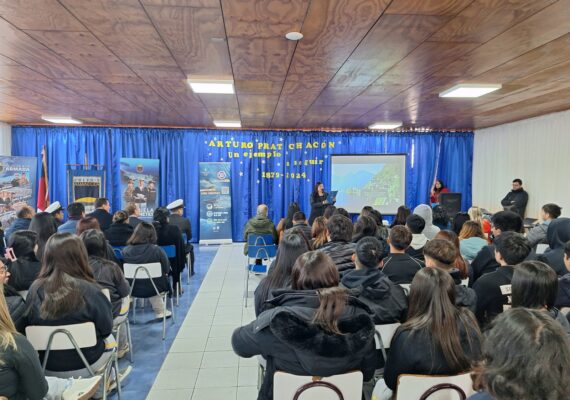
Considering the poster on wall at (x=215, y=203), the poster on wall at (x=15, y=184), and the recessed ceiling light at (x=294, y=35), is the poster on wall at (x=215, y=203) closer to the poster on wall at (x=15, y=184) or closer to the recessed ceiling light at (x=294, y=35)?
the poster on wall at (x=15, y=184)

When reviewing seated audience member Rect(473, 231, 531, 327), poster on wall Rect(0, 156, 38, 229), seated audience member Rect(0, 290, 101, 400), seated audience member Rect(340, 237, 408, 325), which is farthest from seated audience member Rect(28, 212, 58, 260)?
seated audience member Rect(473, 231, 531, 327)

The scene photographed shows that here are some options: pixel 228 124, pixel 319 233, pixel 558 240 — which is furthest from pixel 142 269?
pixel 228 124

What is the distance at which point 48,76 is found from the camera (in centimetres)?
413

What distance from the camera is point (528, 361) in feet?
3.08

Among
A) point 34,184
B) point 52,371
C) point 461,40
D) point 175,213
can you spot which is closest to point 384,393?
point 52,371

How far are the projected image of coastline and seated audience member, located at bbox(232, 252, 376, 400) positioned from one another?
7.26 m

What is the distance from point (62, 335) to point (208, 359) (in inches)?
59.9

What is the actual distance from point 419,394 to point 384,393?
0.34 m

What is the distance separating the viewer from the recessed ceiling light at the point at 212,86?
4.14 m

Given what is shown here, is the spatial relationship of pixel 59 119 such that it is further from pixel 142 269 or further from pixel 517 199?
pixel 517 199

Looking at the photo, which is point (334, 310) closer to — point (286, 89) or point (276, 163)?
point (286, 89)

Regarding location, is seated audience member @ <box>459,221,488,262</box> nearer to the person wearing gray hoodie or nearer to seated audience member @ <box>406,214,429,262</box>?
seated audience member @ <box>406,214,429,262</box>

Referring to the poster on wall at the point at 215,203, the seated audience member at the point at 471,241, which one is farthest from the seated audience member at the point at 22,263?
the poster on wall at the point at 215,203

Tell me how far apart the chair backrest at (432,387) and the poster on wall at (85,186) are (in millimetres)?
7681
